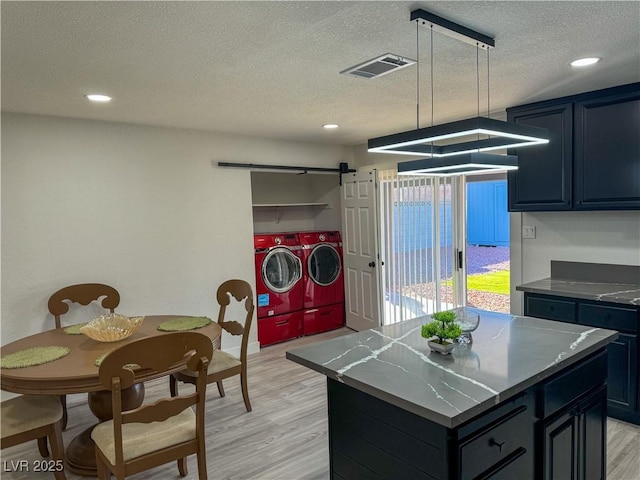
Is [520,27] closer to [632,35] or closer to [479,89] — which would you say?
[632,35]

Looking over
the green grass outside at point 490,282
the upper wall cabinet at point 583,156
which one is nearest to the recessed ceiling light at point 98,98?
the upper wall cabinet at point 583,156

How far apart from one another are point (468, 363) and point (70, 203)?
3370 mm

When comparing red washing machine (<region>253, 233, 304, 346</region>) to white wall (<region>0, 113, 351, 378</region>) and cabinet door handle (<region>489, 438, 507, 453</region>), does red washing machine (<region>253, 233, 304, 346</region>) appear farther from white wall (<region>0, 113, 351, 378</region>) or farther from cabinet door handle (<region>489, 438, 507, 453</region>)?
cabinet door handle (<region>489, 438, 507, 453</region>)

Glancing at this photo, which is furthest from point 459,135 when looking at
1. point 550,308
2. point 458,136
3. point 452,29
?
point 550,308

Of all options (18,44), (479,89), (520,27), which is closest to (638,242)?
(479,89)

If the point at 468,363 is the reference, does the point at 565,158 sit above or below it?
above

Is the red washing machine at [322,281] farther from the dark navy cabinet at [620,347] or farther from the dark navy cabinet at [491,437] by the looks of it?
the dark navy cabinet at [491,437]

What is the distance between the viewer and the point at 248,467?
8.66 ft

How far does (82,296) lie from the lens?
11.8 ft

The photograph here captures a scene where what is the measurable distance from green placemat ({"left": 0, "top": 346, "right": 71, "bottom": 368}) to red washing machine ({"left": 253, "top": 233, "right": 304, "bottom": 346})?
243 centimetres

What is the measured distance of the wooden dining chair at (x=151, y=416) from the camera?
1.95 meters

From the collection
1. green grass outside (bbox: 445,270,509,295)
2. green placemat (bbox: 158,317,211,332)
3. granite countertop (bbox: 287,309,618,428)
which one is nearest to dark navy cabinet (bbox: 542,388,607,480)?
granite countertop (bbox: 287,309,618,428)

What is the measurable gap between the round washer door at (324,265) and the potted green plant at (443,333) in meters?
3.41

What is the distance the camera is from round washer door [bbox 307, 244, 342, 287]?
17.6ft
